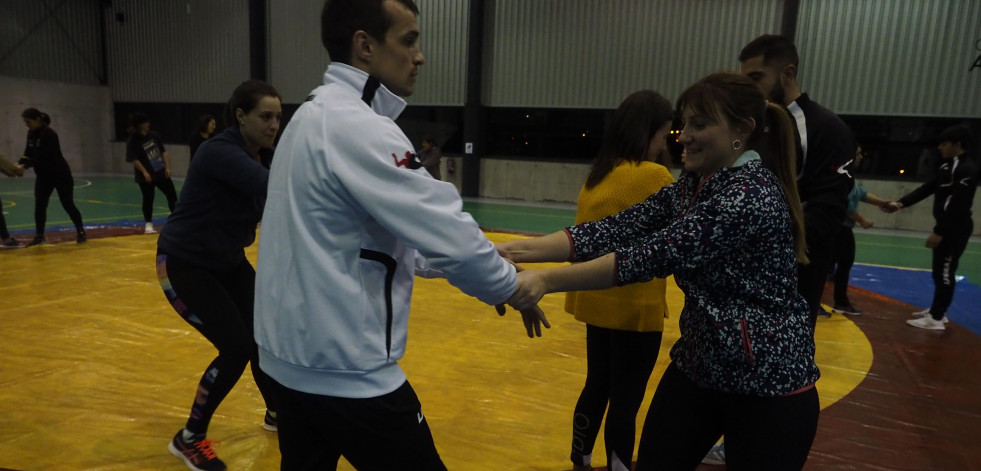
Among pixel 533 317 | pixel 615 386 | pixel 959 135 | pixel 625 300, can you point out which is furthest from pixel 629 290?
pixel 959 135

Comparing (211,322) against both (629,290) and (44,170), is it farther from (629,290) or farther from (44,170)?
(44,170)

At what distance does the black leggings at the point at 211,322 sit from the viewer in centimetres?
291

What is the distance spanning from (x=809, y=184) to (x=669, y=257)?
1.49m

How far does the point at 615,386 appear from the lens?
8.77ft

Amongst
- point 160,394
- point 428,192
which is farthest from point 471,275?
point 160,394

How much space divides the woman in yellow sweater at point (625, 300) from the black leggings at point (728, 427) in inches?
22.3

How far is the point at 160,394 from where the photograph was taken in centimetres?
383

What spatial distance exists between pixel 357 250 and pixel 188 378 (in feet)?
10.6

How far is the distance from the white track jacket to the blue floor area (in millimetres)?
6270

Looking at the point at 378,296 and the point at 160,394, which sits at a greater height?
the point at 378,296

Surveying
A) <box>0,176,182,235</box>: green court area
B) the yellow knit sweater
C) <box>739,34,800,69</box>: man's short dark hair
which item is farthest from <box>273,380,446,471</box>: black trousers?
<box>0,176,182,235</box>: green court area

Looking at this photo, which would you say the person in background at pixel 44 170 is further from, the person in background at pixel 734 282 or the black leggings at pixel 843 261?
the black leggings at pixel 843 261

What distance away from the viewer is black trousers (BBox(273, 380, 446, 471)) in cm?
159

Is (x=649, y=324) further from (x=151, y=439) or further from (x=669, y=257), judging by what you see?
(x=151, y=439)
